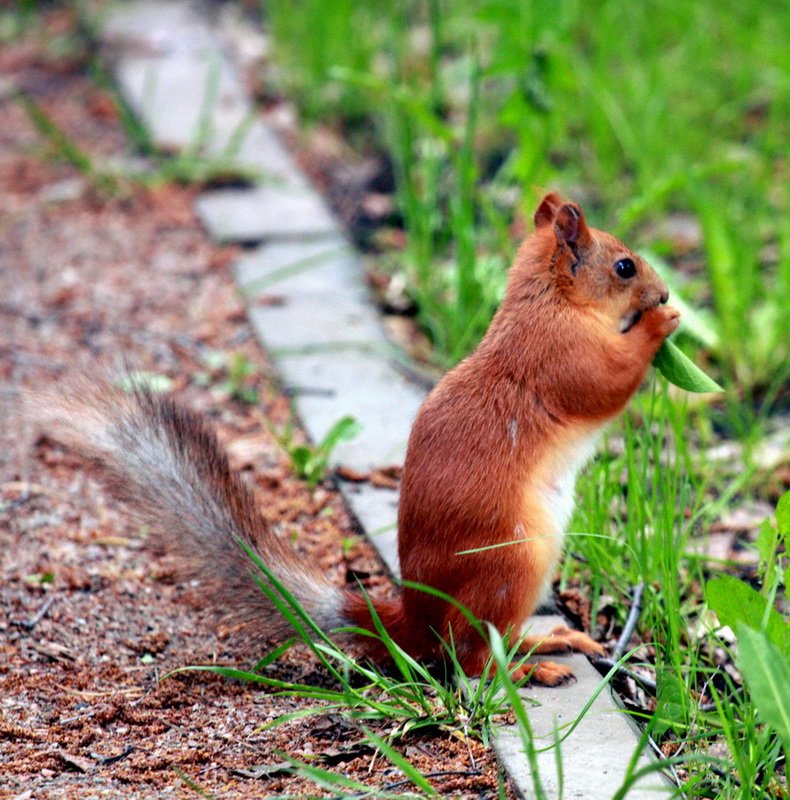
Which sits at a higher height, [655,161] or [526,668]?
[655,161]

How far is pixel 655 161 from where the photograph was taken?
13.5 feet

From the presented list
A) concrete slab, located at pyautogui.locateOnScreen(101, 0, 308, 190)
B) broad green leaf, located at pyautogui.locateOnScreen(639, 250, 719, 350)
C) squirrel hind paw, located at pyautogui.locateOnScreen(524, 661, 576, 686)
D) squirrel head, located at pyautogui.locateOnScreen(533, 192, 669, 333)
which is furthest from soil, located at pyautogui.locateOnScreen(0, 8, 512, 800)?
broad green leaf, located at pyautogui.locateOnScreen(639, 250, 719, 350)

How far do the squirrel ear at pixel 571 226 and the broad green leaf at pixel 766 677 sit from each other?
36.0 inches

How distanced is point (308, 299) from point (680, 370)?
1.80 m

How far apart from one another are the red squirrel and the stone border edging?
16cm

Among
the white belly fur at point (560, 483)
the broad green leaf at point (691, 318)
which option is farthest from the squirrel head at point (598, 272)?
the broad green leaf at point (691, 318)

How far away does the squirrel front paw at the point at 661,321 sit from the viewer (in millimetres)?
2109

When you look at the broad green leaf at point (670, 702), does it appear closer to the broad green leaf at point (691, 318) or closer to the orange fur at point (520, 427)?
the orange fur at point (520, 427)

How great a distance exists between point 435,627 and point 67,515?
1.10m

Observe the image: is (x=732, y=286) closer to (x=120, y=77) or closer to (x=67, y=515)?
(x=67, y=515)

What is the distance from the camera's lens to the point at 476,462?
1.91 metres

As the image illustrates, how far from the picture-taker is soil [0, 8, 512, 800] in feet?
5.88

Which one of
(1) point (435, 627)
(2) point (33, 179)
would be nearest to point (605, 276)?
(1) point (435, 627)

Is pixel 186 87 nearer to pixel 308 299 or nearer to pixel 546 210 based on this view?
pixel 308 299
